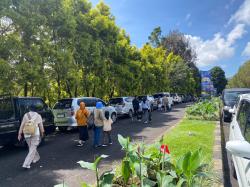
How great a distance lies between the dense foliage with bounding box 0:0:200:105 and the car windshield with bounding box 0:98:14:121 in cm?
293

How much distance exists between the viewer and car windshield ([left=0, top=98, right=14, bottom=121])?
1007 cm

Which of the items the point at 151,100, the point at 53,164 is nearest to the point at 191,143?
the point at 53,164

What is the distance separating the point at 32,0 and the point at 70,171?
10.4 metres

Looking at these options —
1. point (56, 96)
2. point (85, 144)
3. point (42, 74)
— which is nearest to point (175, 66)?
point (56, 96)

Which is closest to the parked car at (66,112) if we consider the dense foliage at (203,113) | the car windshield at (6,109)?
the car windshield at (6,109)

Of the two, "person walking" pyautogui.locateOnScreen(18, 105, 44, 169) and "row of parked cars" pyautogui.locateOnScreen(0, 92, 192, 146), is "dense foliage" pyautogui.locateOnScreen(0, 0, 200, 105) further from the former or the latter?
"person walking" pyautogui.locateOnScreen(18, 105, 44, 169)

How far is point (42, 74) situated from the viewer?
15805 millimetres

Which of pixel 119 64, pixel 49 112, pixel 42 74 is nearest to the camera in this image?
pixel 49 112

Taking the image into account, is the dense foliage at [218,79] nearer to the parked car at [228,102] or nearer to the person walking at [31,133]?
the parked car at [228,102]

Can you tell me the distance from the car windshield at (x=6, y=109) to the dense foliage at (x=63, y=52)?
2.93 meters

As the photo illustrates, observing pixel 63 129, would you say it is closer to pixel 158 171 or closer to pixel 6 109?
pixel 6 109

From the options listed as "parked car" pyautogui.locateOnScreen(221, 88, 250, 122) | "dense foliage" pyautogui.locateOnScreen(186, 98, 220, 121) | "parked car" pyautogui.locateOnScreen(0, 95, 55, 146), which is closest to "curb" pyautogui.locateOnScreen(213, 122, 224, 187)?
"parked car" pyautogui.locateOnScreen(0, 95, 55, 146)

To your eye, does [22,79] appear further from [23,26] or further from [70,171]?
[70,171]

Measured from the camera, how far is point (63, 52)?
1761cm
